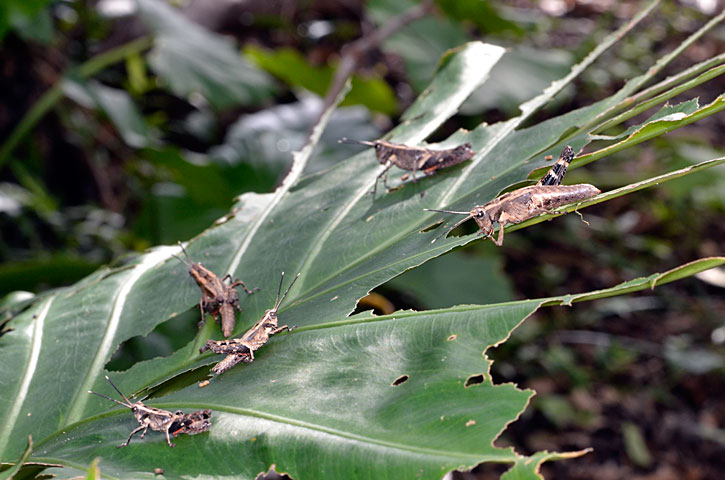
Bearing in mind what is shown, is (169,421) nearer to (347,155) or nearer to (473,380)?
(473,380)

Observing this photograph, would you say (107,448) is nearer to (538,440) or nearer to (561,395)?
(538,440)

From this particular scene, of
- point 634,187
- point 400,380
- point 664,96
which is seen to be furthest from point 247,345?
point 664,96

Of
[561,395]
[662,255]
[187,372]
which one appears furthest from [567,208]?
[662,255]

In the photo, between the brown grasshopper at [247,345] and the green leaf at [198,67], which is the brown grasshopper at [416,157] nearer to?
the brown grasshopper at [247,345]

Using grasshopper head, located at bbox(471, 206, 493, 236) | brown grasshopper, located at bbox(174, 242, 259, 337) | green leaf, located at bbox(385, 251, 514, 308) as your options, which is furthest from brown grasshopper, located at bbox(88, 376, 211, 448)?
green leaf, located at bbox(385, 251, 514, 308)

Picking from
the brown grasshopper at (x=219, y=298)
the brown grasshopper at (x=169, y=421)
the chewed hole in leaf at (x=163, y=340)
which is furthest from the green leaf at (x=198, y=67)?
the brown grasshopper at (x=169, y=421)

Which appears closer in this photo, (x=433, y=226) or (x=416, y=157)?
(x=433, y=226)

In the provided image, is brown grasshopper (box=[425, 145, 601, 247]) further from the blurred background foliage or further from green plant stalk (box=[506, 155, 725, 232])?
the blurred background foliage
